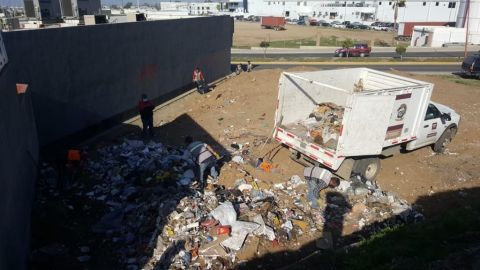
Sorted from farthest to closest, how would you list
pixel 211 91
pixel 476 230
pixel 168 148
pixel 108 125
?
pixel 211 91 → pixel 108 125 → pixel 168 148 → pixel 476 230

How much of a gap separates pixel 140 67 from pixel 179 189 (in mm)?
7754

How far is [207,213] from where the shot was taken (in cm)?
809

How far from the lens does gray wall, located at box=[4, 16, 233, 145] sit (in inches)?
406

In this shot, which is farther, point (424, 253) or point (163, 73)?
point (163, 73)

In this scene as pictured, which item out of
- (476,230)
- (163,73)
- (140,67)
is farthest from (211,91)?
(476,230)

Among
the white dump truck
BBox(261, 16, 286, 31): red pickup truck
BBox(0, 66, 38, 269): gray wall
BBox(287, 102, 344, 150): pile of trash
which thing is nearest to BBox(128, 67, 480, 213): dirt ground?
the white dump truck

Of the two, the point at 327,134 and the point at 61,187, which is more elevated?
the point at 327,134

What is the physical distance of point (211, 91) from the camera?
19.6 meters

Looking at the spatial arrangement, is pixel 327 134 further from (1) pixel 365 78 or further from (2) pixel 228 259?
(2) pixel 228 259

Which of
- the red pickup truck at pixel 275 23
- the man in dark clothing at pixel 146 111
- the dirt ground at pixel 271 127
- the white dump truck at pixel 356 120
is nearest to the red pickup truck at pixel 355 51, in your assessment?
the dirt ground at pixel 271 127

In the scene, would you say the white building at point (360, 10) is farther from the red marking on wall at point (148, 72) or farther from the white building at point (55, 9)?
the red marking on wall at point (148, 72)

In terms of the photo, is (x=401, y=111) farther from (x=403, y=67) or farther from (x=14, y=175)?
(x=403, y=67)

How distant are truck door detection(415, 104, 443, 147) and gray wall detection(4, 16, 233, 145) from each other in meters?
10.1

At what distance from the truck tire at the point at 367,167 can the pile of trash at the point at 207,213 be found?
276 mm
